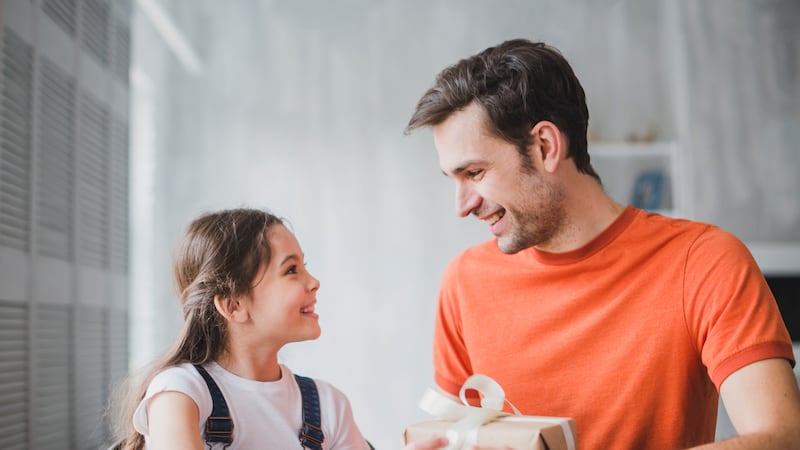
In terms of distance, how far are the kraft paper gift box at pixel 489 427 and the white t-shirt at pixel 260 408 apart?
358 mm

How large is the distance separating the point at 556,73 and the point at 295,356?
2.87 m

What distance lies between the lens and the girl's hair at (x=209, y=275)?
1.47 metres

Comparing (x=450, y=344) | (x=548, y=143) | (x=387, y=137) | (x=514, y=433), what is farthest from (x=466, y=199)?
(x=387, y=137)

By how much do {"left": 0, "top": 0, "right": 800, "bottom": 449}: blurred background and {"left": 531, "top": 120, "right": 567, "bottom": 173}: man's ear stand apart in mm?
2368

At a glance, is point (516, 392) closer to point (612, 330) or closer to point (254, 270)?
point (612, 330)

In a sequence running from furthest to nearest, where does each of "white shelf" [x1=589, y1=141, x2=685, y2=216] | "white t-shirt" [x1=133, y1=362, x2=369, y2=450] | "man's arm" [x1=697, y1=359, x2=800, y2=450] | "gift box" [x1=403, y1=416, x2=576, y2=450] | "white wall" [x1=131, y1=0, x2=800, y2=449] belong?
"white wall" [x1=131, y1=0, x2=800, y2=449], "white shelf" [x1=589, y1=141, x2=685, y2=216], "white t-shirt" [x1=133, y1=362, x2=369, y2=450], "man's arm" [x1=697, y1=359, x2=800, y2=450], "gift box" [x1=403, y1=416, x2=576, y2=450]

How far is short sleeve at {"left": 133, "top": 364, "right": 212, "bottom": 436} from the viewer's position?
129 cm

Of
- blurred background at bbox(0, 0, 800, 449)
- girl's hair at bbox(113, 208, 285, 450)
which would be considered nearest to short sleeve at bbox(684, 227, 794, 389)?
girl's hair at bbox(113, 208, 285, 450)

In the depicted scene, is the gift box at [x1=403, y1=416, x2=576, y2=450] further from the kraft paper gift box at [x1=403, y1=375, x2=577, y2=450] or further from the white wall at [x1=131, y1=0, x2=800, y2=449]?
the white wall at [x1=131, y1=0, x2=800, y2=449]

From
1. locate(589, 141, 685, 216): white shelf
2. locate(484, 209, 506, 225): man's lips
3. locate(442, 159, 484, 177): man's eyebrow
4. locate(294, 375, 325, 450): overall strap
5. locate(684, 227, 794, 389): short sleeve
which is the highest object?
locate(589, 141, 685, 216): white shelf

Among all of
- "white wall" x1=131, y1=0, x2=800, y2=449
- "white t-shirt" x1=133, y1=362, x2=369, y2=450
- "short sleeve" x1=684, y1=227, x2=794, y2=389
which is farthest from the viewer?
"white wall" x1=131, y1=0, x2=800, y2=449

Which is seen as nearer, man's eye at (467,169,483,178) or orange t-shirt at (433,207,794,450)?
orange t-shirt at (433,207,794,450)

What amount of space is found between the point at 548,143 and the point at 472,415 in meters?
0.62

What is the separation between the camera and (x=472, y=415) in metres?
1.09
